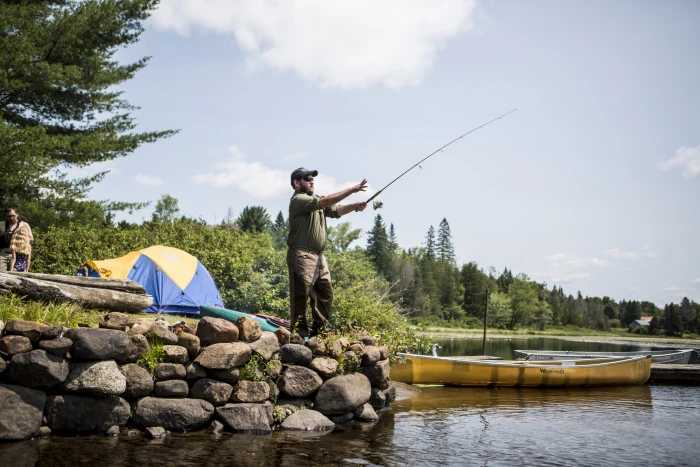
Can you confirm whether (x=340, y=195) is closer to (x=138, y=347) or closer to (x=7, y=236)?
(x=138, y=347)

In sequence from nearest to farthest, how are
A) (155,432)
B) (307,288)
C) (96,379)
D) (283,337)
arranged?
(96,379) → (155,432) → (283,337) → (307,288)

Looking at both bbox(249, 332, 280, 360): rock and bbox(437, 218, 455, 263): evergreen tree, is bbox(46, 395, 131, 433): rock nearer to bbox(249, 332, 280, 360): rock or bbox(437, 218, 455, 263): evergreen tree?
bbox(249, 332, 280, 360): rock

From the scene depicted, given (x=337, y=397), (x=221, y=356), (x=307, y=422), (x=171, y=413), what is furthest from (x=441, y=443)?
(x=171, y=413)

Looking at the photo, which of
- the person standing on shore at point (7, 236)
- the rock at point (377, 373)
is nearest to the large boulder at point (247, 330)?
the rock at point (377, 373)

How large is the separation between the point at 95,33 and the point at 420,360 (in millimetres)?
13474

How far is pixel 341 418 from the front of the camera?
7.52 metres

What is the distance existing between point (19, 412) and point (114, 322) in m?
1.27

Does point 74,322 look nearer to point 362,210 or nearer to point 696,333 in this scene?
point 362,210

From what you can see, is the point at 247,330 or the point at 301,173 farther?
the point at 301,173

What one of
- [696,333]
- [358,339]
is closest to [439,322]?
[696,333]

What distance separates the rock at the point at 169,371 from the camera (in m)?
6.57

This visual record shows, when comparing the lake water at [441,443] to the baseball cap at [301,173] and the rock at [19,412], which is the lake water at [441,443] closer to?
the rock at [19,412]

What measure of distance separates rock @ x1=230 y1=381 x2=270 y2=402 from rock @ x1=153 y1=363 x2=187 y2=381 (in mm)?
675

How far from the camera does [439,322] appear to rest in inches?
2953
